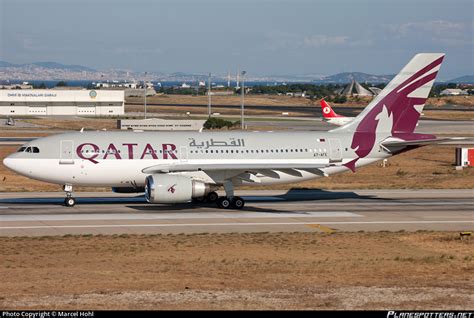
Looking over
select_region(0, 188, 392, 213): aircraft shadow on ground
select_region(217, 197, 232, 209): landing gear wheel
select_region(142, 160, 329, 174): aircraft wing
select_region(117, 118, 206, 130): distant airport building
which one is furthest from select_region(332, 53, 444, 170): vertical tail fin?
select_region(117, 118, 206, 130): distant airport building

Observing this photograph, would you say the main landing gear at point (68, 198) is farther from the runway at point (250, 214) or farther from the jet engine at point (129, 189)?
the jet engine at point (129, 189)

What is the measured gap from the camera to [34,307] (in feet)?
70.5

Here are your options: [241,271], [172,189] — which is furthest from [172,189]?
[241,271]

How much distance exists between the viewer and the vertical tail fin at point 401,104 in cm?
4756

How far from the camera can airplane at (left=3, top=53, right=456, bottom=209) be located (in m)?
43.3

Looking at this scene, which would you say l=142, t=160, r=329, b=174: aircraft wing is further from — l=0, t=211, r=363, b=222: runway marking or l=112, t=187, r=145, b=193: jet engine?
l=0, t=211, r=363, b=222: runway marking

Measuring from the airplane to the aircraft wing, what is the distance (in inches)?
2.1

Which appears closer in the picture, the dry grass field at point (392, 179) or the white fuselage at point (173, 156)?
the white fuselage at point (173, 156)

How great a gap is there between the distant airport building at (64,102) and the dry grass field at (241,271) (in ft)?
428

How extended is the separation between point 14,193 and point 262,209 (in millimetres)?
17161

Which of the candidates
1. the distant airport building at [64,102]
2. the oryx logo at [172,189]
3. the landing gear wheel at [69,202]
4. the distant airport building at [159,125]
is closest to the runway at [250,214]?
the landing gear wheel at [69,202]

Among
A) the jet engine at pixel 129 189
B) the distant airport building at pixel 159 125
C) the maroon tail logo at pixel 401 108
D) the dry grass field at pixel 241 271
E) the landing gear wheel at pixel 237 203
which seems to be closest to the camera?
the dry grass field at pixel 241 271

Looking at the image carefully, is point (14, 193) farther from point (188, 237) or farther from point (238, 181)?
point (188, 237)

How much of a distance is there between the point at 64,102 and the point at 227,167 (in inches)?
4937
